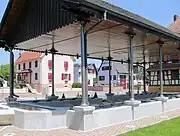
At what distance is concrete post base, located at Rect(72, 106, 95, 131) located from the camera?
28.4 feet

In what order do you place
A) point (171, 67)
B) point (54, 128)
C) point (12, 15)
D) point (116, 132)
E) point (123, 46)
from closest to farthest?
point (116, 132) → point (54, 128) → point (12, 15) → point (123, 46) → point (171, 67)

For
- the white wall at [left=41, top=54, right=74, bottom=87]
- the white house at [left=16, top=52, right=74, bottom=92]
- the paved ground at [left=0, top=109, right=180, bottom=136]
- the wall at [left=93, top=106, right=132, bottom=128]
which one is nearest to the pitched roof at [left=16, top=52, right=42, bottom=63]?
the white house at [left=16, top=52, right=74, bottom=92]

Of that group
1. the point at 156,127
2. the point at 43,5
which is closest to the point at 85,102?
the point at 156,127

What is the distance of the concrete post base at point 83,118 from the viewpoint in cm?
866

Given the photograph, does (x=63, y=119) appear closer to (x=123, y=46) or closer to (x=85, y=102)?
(x=85, y=102)

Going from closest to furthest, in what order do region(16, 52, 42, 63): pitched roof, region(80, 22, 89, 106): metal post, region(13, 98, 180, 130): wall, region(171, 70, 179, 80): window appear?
1. region(13, 98, 180, 130): wall
2. region(80, 22, 89, 106): metal post
3. region(171, 70, 179, 80): window
4. region(16, 52, 42, 63): pitched roof

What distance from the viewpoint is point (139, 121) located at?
10.6 metres

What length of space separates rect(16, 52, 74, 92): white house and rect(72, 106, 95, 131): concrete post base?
1588 inches

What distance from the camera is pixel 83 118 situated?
8672 millimetres

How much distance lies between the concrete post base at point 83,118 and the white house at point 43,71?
4032cm

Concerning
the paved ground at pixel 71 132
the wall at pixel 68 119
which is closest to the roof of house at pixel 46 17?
the wall at pixel 68 119

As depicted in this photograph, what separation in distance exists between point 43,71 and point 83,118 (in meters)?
43.4

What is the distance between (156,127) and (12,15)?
8324 mm

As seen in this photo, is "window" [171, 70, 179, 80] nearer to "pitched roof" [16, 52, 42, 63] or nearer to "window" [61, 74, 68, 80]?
"window" [61, 74, 68, 80]
